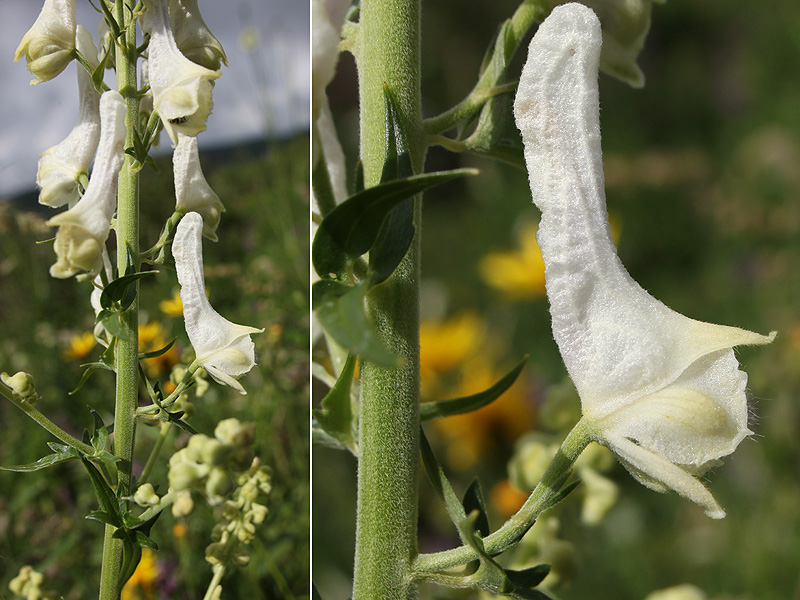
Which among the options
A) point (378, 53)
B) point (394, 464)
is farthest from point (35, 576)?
point (378, 53)

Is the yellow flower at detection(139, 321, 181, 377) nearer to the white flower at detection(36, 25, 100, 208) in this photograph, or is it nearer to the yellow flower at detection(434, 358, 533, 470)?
the white flower at detection(36, 25, 100, 208)

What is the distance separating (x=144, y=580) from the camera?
51 cm

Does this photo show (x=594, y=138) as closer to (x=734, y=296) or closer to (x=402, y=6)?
(x=402, y=6)

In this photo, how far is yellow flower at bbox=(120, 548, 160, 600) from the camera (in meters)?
0.50

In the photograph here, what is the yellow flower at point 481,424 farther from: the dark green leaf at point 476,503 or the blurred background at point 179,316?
the dark green leaf at point 476,503

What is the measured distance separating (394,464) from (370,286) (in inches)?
3.9

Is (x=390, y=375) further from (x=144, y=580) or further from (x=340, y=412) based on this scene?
(x=144, y=580)

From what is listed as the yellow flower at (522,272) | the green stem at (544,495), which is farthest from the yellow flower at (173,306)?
the yellow flower at (522,272)

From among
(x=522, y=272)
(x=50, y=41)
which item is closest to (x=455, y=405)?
(x=50, y=41)

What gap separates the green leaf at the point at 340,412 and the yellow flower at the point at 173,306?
0.33ft

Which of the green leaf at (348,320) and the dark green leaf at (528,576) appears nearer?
the green leaf at (348,320)

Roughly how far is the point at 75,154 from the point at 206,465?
0.57ft

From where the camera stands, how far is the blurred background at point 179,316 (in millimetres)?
468

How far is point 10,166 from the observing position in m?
0.47
